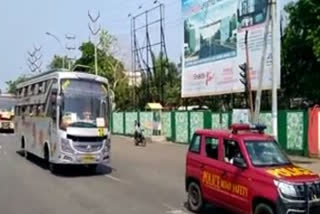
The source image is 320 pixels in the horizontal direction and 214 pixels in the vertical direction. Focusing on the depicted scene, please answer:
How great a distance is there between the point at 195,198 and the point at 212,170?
3.46 ft

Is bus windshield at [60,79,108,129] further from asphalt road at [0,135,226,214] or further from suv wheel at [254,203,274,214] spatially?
suv wheel at [254,203,274,214]

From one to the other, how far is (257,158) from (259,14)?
22.1 metres

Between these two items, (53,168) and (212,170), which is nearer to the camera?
(212,170)

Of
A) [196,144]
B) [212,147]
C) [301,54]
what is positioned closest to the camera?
[212,147]

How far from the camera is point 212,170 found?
12.2 meters

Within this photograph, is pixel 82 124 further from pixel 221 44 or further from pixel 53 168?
pixel 221 44

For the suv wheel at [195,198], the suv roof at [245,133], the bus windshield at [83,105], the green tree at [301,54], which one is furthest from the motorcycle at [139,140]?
the suv roof at [245,133]

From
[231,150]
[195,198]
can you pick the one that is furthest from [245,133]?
[195,198]

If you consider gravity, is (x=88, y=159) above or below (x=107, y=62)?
below

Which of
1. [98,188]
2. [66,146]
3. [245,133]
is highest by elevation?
[245,133]

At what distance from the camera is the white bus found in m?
20.3

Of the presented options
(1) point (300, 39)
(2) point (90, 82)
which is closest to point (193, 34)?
(1) point (300, 39)

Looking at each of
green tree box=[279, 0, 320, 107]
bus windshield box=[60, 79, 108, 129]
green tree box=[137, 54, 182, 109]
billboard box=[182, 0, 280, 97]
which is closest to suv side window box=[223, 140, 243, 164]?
bus windshield box=[60, 79, 108, 129]

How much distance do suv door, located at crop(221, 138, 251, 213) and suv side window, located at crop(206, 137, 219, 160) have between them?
0.29 metres
